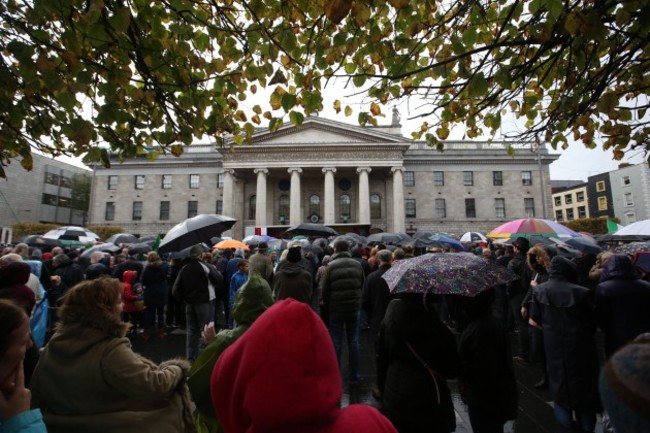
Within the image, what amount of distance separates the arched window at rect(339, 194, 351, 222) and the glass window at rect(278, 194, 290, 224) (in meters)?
6.02

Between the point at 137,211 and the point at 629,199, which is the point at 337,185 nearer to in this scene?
the point at 137,211

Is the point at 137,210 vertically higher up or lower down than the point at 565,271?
higher up

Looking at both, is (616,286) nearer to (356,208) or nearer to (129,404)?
(129,404)

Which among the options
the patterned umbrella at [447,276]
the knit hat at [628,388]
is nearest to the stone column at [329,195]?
the patterned umbrella at [447,276]

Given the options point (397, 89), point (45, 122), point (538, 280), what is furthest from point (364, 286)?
point (45, 122)

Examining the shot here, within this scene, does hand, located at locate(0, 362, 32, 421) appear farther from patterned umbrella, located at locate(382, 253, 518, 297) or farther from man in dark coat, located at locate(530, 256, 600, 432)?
man in dark coat, located at locate(530, 256, 600, 432)

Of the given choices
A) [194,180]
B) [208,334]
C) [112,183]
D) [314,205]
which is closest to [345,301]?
[208,334]

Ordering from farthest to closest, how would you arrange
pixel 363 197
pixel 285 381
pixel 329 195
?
pixel 363 197 < pixel 329 195 < pixel 285 381

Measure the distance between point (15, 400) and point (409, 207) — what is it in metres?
38.5

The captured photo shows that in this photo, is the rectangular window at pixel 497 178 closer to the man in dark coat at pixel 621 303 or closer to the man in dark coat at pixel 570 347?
the man in dark coat at pixel 621 303

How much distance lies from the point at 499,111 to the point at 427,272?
2.71m

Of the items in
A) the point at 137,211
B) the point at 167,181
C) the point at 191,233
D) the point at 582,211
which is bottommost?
the point at 191,233

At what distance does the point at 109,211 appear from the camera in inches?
1558

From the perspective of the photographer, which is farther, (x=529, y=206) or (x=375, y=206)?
(x=375, y=206)
